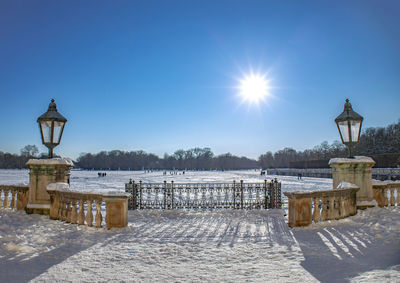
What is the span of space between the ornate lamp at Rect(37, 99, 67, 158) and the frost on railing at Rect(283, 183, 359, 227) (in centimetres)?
711

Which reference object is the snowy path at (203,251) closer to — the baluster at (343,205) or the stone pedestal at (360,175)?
the baluster at (343,205)

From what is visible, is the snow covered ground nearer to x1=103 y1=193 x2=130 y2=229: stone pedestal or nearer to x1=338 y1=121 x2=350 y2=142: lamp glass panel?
x1=103 y1=193 x2=130 y2=229: stone pedestal

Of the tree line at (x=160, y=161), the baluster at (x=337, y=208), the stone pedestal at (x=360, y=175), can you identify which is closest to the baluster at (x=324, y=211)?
the baluster at (x=337, y=208)

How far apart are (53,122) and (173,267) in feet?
21.3

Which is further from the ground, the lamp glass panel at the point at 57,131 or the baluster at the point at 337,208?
the lamp glass panel at the point at 57,131

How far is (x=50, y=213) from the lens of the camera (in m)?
7.86

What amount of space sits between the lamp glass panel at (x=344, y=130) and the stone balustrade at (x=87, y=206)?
730 cm

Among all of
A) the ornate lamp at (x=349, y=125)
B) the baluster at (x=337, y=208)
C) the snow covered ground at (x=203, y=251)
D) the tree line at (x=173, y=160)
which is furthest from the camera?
the tree line at (x=173, y=160)

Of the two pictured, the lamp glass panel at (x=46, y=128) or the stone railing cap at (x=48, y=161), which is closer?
the stone railing cap at (x=48, y=161)

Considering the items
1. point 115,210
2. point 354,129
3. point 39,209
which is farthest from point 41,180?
point 354,129

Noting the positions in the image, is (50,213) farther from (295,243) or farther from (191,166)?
(191,166)

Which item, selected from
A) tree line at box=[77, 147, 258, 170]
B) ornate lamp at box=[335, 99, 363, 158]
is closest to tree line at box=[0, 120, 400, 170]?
tree line at box=[77, 147, 258, 170]

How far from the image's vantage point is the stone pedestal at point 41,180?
27.4ft

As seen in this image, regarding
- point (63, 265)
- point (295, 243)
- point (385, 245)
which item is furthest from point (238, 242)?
point (63, 265)
